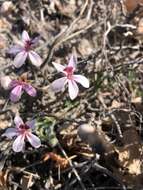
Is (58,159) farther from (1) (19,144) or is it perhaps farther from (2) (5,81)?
(2) (5,81)

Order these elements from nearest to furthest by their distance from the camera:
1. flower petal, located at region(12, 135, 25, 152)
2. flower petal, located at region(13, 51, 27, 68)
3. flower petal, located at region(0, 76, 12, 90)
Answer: flower petal, located at region(12, 135, 25, 152) → flower petal, located at region(13, 51, 27, 68) → flower petal, located at region(0, 76, 12, 90)

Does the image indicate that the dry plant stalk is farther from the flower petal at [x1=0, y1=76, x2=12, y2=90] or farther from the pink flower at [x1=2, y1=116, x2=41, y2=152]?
the flower petal at [x1=0, y1=76, x2=12, y2=90]

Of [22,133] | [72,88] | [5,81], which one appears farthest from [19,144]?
→ [5,81]

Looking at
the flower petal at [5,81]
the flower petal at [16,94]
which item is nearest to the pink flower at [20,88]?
the flower petal at [16,94]

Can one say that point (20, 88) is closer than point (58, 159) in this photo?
Yes

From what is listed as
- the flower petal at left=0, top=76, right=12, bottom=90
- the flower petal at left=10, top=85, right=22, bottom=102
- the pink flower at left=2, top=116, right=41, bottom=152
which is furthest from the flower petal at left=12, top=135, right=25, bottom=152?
the flower petal at left=0, top=76, right=12, bottom=90

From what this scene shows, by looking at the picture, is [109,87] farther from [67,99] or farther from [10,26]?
[10,26]

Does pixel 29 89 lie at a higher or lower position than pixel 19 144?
higher
